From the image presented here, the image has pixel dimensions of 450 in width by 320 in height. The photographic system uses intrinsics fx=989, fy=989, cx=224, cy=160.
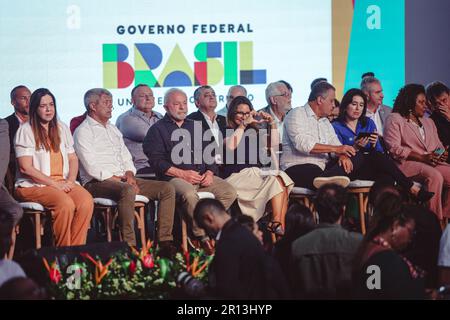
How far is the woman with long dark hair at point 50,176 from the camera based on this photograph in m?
6.55

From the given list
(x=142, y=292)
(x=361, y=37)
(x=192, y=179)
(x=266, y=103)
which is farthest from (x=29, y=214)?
(x=361, y=37)

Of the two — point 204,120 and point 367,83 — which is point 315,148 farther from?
point 367,83

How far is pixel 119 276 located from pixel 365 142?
105 inches

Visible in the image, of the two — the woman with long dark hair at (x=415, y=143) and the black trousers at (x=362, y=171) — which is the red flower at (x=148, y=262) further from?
the woman with long dark hair at (x=415, y=143)

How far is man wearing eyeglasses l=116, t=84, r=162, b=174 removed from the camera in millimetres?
7781

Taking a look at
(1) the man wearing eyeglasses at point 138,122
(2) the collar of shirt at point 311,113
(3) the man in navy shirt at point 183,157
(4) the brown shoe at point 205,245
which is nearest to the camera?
(4) the brown shoe at point 205,245

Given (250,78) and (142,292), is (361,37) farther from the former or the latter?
(142,292)

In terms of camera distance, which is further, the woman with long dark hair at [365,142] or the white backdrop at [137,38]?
the white backdrop at [137,38]

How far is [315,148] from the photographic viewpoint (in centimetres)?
724

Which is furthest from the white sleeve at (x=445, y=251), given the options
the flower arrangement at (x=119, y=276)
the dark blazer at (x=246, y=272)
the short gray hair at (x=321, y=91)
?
the short gray hair at (x=321, y=91)

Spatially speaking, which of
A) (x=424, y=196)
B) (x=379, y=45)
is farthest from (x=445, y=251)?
(x=379, y=45)

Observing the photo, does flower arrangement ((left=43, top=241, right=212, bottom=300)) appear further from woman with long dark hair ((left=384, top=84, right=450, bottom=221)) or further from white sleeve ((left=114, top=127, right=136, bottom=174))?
woman with long dark hair ((left=384, top=84, right=450, bottom=221))

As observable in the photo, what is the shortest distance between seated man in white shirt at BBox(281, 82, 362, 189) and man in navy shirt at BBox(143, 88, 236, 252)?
0.54m

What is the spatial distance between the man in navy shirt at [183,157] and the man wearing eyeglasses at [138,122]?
21.4 inches
